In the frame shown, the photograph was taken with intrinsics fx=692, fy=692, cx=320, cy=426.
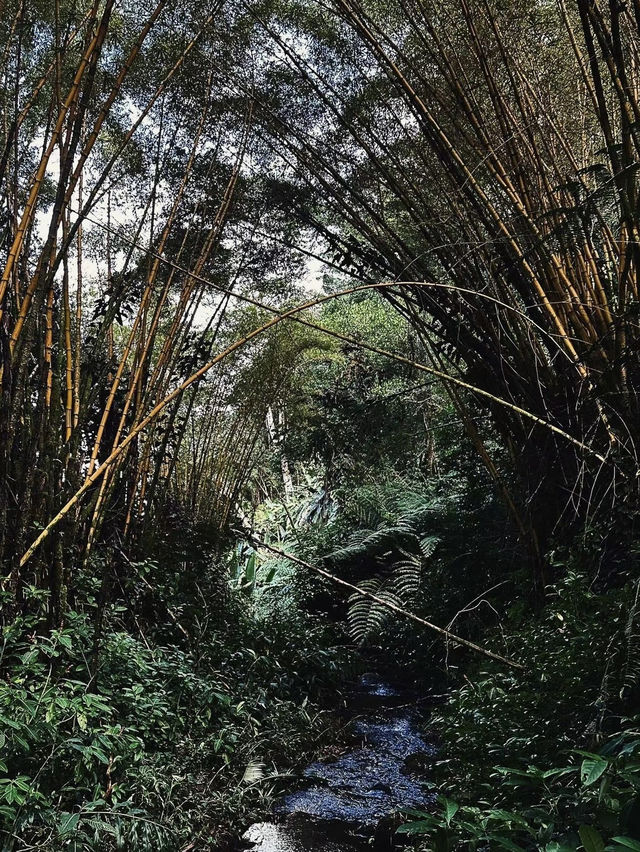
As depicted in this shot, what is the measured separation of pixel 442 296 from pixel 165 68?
187cm

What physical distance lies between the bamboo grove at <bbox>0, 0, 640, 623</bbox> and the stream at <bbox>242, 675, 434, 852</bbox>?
94cm

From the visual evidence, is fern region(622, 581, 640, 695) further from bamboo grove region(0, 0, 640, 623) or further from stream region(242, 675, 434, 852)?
stream region(242, 675, 434, 852)

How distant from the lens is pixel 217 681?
8.74 ft

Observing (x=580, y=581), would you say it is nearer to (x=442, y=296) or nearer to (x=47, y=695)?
(x=442, y=296)

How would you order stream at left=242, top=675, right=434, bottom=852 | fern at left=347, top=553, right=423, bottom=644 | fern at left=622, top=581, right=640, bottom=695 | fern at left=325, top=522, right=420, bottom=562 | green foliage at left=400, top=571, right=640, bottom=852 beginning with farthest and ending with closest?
1. fern at left=325, top=522, right=420, bottom=562
2. fern at left=347, top=553, right=423, bottom=644
3. stream at left=242, top=675, right=434, bottom=852
4. fern at left=622, top=581, right=640, bottom=695
5. green foliage at left=400, top=571, right=640, bottom=852

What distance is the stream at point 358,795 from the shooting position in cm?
204

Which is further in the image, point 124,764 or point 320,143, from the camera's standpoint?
point 320,143

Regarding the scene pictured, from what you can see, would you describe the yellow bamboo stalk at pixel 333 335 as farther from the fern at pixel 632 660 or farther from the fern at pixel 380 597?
the fern at pixel 380 597

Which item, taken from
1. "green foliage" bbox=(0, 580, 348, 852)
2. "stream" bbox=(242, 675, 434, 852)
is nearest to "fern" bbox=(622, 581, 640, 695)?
"stream" bbox=(242, 675, 434, 852)

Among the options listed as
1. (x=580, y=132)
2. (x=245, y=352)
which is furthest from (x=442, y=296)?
(x=245, y=352)

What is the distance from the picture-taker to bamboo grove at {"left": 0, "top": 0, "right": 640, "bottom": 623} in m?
1.83

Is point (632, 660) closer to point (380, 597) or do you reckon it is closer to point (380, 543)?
point (380, 597)

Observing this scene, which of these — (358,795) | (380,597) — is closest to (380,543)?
(380,597)

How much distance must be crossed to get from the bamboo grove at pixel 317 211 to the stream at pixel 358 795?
37.1 inches
